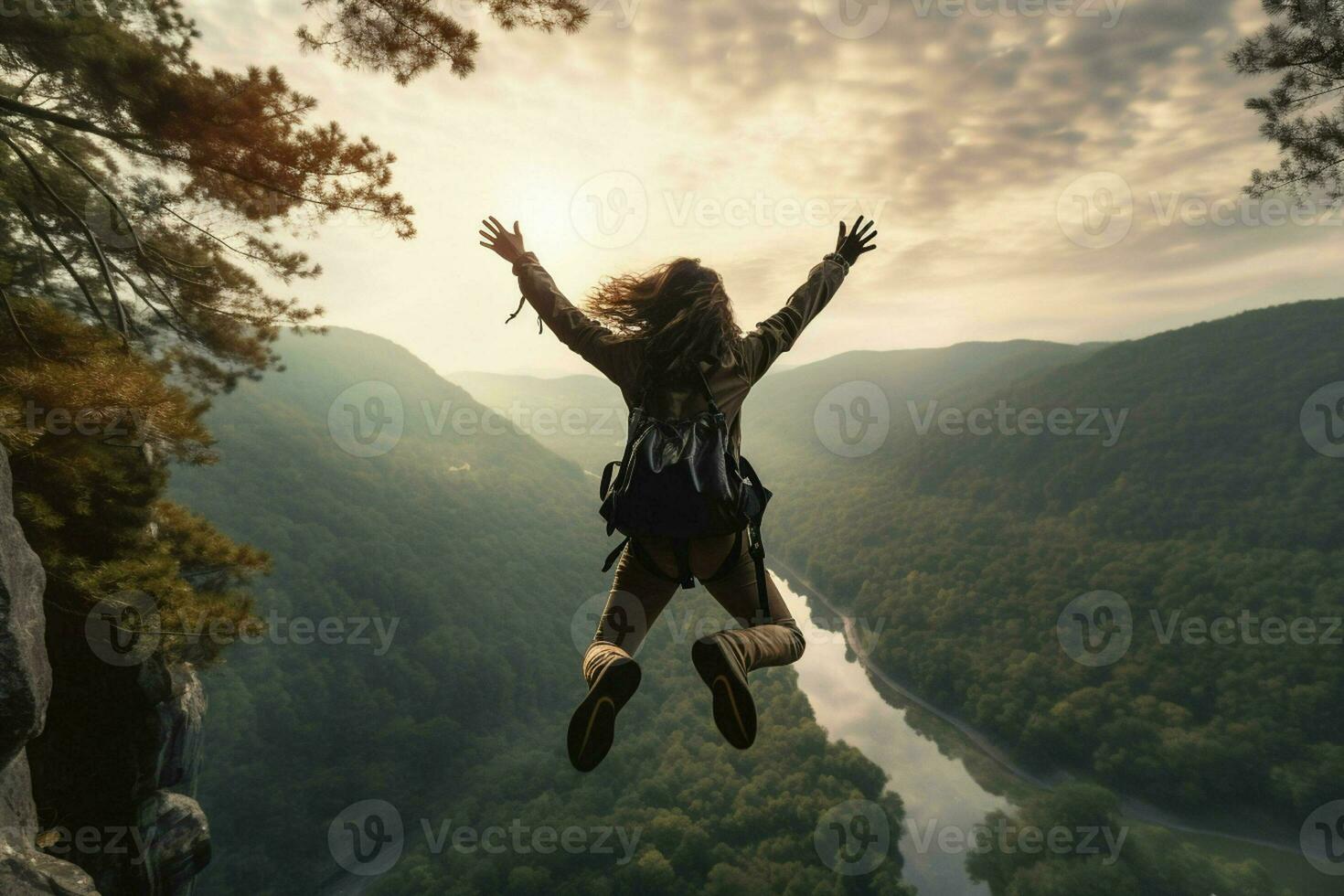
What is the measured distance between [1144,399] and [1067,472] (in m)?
19.4

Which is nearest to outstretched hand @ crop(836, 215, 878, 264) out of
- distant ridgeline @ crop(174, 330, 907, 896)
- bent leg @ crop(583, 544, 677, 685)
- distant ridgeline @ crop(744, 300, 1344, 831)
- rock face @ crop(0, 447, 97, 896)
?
bent leg @ crop(583, 544, 677, 685)

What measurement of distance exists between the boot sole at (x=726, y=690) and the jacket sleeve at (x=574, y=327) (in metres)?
1.29

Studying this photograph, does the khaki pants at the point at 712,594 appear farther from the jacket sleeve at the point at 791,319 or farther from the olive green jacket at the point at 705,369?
the jacket sleeve at the point at 791,319

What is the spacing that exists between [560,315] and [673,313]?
62 centimetres

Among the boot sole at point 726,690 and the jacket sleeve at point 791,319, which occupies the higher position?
the jacket sleeve at point 791,319

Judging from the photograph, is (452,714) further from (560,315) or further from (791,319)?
(791,319)

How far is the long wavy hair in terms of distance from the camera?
2590 mm

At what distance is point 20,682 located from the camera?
13.6 feet

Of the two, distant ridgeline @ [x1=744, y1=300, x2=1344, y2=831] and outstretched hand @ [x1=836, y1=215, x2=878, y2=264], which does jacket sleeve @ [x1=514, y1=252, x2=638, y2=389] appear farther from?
distant ridgeline @ [x1=744, y1=300, x2=1344, y2=831]

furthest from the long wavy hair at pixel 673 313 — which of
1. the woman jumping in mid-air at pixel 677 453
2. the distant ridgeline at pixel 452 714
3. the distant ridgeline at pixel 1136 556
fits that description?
the distant ridgeline at pixel 1136 556

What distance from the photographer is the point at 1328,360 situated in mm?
75375

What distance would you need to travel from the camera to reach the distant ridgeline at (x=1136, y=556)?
Result: 4238 cm

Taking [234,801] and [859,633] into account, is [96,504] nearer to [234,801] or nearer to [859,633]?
[234,801]

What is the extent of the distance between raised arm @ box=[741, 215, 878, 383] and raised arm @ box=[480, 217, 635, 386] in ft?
2.01
